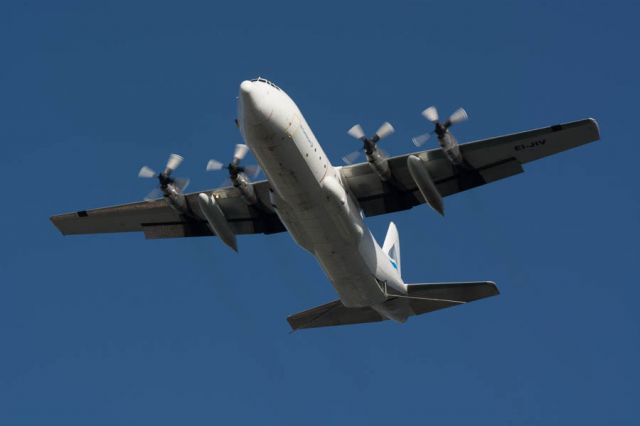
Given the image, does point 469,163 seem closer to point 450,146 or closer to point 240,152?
point 450,146

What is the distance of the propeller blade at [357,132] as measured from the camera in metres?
43.9

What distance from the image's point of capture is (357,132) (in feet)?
144

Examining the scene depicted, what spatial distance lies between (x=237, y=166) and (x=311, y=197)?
4.45 meters

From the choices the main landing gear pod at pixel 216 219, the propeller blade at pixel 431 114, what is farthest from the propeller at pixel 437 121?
the main landing gear pod at pixel 216 219

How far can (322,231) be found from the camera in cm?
4284

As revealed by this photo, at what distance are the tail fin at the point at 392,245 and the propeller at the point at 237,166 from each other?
9271 mm

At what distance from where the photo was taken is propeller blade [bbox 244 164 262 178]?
4449 centimetres

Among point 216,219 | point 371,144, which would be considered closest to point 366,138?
point 371,144

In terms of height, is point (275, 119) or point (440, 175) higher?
point (275, 119)

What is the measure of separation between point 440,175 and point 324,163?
18.2 ft

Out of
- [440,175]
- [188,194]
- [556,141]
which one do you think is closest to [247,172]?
[188,194]

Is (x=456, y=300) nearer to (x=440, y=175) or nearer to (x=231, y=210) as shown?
(x=440, y=175)

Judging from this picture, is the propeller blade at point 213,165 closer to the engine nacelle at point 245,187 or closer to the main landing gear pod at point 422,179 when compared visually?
the engine nacelle at point 245,187

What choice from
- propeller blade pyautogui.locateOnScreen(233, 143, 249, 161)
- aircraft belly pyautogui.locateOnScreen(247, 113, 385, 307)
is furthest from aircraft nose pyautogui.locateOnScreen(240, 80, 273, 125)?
propeller blade pyautogui.locateOnScreen(233, 143, 249, 161)
